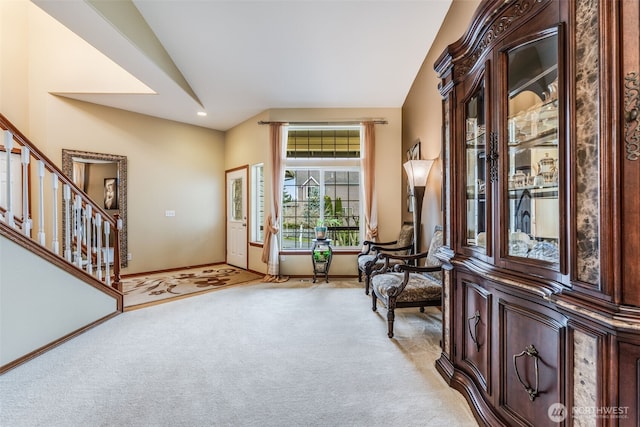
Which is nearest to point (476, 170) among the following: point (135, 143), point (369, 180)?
point (369, 180)

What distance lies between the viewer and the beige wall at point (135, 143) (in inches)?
154

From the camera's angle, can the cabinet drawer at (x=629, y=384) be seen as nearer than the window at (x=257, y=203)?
Yes

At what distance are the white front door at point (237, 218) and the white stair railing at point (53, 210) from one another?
2.44 m

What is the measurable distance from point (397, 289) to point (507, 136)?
5.32 feet

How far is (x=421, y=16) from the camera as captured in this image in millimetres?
2953

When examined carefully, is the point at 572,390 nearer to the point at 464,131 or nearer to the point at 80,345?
the point at 464,131

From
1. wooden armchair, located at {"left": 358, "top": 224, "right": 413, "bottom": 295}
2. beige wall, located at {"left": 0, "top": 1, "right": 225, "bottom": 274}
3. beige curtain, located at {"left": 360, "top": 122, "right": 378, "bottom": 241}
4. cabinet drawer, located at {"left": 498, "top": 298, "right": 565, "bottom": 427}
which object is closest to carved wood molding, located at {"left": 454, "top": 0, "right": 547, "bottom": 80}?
cabinet drawer, located at {"left": 498, "top": 298, "right": 565, "bottom": 427}

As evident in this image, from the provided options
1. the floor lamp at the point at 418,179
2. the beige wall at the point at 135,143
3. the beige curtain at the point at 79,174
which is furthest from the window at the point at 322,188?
A: the beige curtain at the point at 79,174

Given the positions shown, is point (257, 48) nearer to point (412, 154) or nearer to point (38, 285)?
point (412, 154)

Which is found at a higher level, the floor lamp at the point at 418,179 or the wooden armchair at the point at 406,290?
the floor lamp at the point at 418,179

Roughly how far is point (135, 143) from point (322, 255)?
3.92 metres

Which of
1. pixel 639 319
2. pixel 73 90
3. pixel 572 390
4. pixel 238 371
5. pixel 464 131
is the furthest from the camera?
pixel 73 90

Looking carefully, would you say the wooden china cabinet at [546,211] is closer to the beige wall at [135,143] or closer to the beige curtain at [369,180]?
the beige curtain at [369,180]

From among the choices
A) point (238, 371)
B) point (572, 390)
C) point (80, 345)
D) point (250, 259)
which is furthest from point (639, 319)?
point (250, 259)
